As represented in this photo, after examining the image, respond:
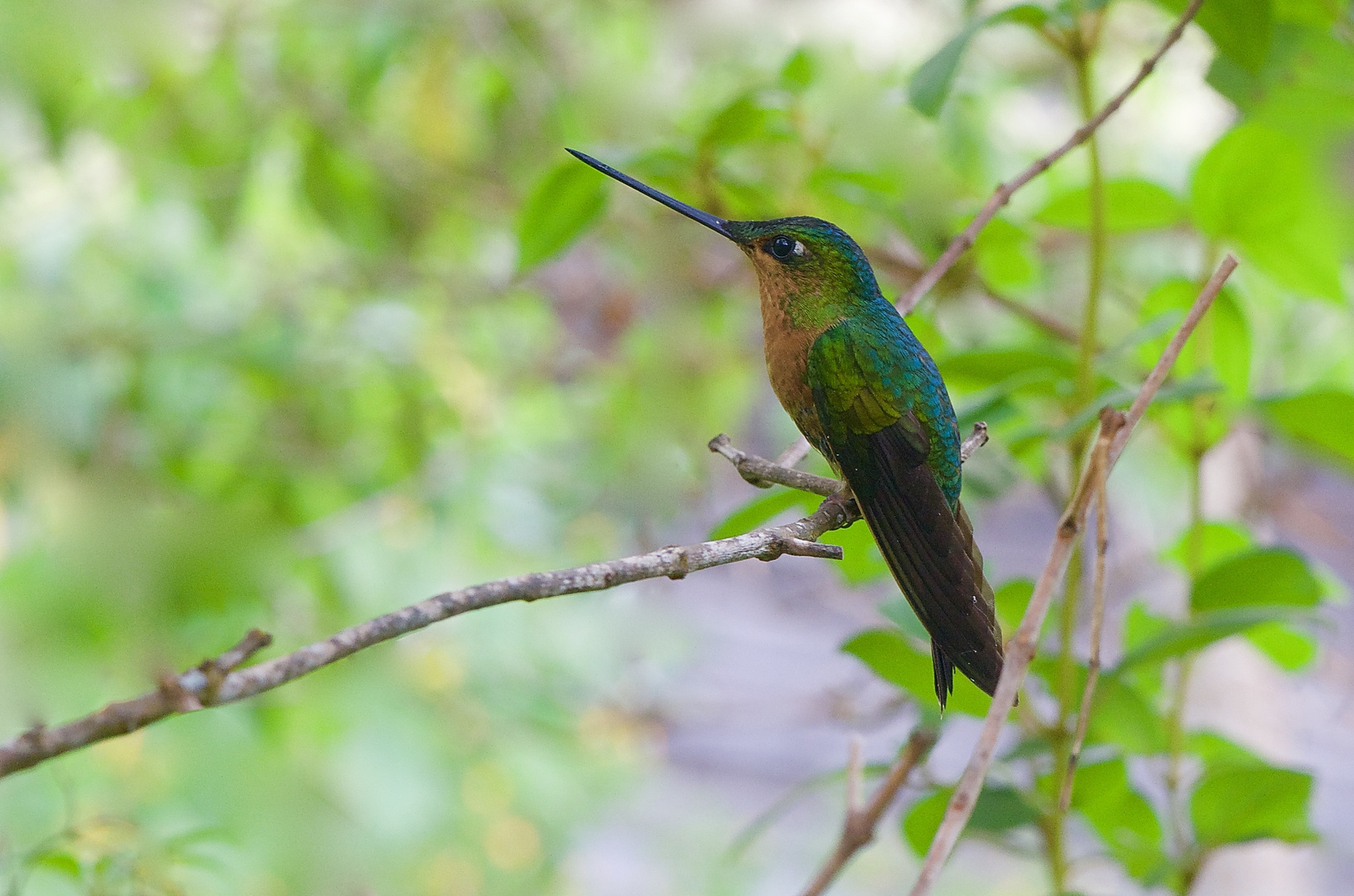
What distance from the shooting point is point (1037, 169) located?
3.67 feet

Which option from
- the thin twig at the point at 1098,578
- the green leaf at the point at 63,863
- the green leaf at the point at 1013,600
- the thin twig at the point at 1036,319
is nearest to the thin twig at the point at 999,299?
the thin twig at the point at 1036,319

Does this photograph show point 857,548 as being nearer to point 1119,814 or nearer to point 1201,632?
point 1201,632

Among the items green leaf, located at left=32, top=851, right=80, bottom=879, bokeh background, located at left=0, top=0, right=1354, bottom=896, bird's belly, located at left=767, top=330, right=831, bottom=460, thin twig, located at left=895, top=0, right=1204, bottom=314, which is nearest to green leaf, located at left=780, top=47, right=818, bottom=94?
bokeh background, located at left=0, top=0, right=1354, bottom=896

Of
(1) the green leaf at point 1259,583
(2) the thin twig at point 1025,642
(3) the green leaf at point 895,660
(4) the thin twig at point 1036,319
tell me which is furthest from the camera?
(4) the thin twig at point 1036,319

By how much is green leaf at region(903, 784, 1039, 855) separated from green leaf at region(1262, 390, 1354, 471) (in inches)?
18.8

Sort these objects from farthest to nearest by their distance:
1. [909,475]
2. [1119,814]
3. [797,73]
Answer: [797,73], [1119,814], [909,475]

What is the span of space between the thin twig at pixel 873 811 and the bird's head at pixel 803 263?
1.45ft

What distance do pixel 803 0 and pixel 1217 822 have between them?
190 cm

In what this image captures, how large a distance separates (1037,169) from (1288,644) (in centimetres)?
87

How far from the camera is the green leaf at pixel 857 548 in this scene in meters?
0.98

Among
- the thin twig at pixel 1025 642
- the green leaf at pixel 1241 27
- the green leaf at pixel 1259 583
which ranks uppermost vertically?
the green leaf at pixel 1241 27

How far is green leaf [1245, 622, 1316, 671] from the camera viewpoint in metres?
1.57

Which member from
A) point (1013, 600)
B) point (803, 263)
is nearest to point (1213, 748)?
point (1013, 600)

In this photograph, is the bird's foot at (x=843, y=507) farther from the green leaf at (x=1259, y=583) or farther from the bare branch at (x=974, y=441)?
the green leaf at (x=1259, y=583)
